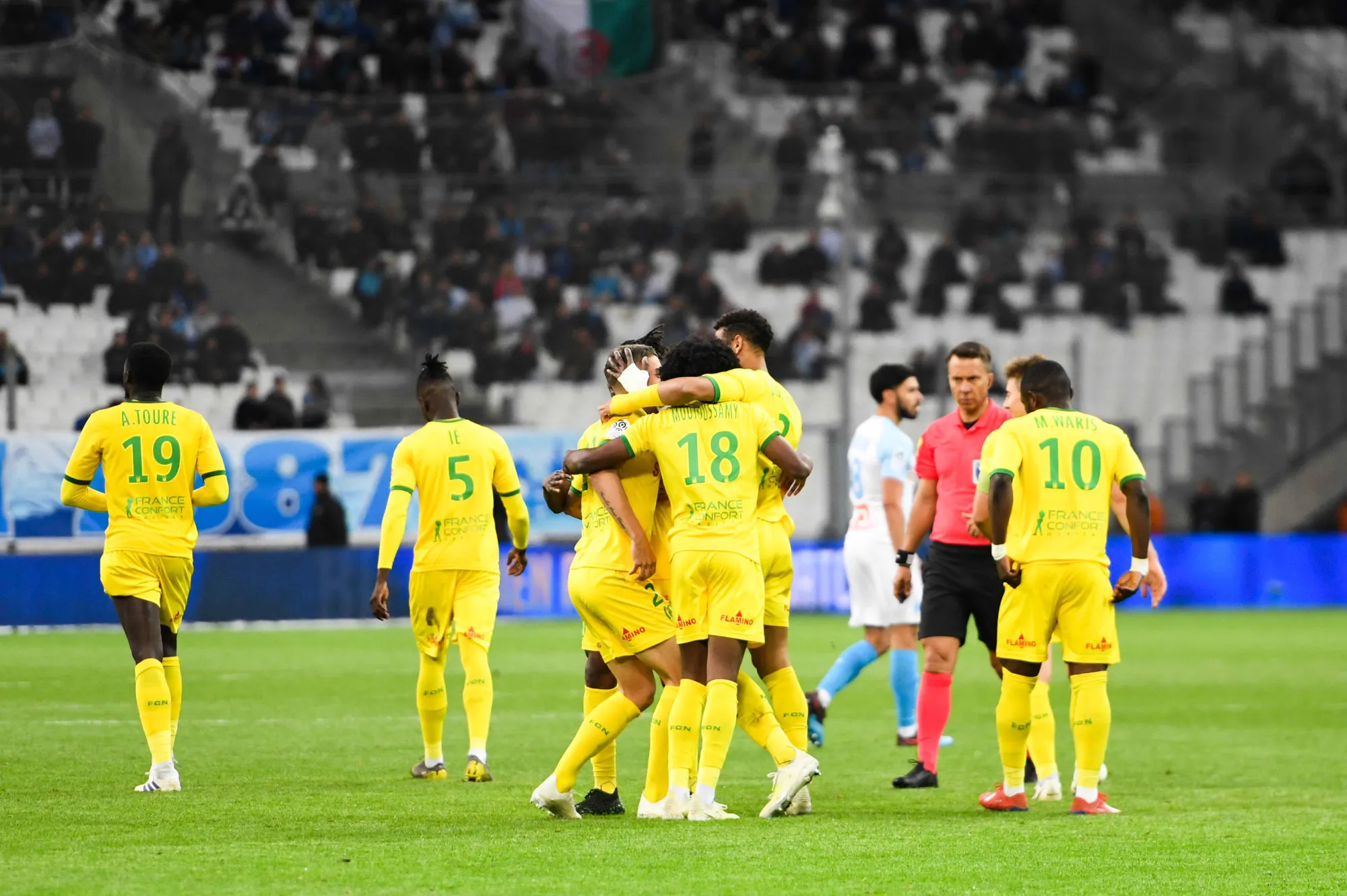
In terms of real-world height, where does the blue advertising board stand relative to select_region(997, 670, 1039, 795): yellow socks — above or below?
below

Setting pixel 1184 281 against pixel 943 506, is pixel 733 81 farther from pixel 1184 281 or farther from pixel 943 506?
pixel 943 506

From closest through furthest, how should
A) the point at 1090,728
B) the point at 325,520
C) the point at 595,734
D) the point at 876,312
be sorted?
1. the point at 595,734
2. the point at 1090,728
3. the point at 325,520
4. the point at 876,312

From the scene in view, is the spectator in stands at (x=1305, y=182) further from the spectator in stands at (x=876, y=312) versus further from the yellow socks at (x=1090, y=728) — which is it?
the yellow socks at (x=1090, y=728)

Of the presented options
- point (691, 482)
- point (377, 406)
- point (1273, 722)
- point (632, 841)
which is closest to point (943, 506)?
point (691, 482)

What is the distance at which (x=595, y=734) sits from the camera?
8.66m

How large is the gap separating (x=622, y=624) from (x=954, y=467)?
103 inches

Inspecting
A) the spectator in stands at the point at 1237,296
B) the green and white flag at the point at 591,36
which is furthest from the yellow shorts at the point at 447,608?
the spectator in stands at the point at 1237,296

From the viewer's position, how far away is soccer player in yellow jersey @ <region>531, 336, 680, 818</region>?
28.4ft

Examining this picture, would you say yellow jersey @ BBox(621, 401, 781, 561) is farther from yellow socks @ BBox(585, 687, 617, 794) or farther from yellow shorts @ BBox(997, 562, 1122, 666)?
yellow shorts @ BBox(997, 562, 1122, 666)

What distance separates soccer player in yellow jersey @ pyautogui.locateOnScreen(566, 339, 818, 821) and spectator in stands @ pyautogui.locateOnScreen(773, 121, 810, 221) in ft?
73.6

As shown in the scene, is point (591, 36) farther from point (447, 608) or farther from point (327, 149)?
point (447, 608)

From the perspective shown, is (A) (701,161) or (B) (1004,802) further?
(A) (701,161)

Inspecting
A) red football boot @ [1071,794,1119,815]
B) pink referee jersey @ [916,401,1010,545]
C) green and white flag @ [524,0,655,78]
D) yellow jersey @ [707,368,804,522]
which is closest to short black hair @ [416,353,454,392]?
yellow jersey @ [707,368,804,522]

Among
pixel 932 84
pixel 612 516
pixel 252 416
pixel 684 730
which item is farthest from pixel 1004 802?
pixel 932 84
